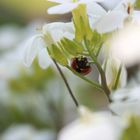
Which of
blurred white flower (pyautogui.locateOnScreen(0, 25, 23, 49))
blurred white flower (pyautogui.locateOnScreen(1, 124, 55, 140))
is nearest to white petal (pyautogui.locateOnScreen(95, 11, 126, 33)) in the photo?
blurred white flower (pyautogui.locateOnScreen(1, 124, 55, 140))

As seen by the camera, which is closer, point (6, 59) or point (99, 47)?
point (99, 47)

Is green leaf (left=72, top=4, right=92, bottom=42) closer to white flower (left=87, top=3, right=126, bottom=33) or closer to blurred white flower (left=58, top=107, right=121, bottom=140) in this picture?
white flower (left=87, top=3, right=126, bottom=33)

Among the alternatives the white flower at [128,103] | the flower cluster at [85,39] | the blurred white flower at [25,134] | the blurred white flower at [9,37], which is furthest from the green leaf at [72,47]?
the blurred white flower at [9,37]

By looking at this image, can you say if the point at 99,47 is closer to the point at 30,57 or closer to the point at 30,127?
the point at 30,57

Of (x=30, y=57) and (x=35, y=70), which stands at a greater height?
(x=30, y=57)

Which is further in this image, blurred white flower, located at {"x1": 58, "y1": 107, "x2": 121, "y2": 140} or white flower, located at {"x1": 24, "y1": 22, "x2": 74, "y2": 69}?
white flower, located at {"x1": 24, "y1": 22, "x2": 74, "y2": 69}

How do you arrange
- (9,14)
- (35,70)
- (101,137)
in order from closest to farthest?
1. (101,137)
2. (35,70)
3. (9,14)

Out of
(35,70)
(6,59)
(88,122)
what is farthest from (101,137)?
(6,59)
